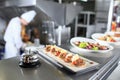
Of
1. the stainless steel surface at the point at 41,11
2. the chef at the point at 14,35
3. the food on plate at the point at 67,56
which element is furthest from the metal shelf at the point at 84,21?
the food on plate at the point at 67,56

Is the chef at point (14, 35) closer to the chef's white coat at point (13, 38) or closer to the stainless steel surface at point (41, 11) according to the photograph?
the chef's white coat at point (13, 38)

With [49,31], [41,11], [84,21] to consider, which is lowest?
[49,31]

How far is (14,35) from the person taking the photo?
9.01 ft

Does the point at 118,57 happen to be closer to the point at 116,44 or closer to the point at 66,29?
the point at 116,44

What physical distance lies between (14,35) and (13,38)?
7cm

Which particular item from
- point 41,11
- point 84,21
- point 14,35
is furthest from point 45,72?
point 84,21

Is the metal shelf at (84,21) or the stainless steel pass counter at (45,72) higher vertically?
the metal shelf at (84,21)

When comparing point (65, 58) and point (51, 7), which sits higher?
point (51, 7)

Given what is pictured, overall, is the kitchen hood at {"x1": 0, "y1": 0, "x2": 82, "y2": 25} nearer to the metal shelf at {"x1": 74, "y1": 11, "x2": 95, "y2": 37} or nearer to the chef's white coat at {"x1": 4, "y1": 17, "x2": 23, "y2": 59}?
the chef's white coat at {"x1": 4, "y1": 17, "x2": 23, "y2": 59}

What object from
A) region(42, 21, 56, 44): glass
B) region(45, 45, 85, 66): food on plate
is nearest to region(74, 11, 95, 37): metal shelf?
region(42, 21, 56, 44): glass

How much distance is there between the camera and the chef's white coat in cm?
274

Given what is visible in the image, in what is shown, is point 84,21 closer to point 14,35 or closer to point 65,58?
point 14,35

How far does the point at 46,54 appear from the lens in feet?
3.72

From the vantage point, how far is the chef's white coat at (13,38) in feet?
8.99
